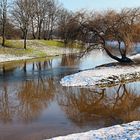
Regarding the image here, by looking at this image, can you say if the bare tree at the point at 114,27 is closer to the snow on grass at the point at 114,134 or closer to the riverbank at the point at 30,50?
the riverbank at the point at 30,50

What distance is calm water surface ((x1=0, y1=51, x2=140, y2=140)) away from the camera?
12267mm

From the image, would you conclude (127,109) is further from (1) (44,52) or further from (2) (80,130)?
(1) (44,52)

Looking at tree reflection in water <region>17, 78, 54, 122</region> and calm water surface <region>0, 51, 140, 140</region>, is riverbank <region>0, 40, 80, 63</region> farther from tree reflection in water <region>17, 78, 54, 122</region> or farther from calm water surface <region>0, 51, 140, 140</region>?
calm water surface <region>0, 51, 140, 140</region>

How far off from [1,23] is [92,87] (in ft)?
129

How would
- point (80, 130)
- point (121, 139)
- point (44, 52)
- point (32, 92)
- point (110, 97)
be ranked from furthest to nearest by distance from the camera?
point (44, 52)
point (32, 92)
point (110, 97)
point (80, 130)
point (121, 139)

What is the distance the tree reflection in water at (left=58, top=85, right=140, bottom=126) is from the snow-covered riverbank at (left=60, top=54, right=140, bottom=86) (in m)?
1.47

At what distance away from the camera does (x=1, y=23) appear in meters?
56.2

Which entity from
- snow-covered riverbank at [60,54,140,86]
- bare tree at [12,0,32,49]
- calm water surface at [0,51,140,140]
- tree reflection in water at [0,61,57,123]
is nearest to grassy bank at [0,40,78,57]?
bare tree at [12,0,32,49]

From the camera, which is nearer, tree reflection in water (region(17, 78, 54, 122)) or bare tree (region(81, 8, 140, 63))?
tree reflection in water (region(17, 78, 54, 122))

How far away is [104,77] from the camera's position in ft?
72.6

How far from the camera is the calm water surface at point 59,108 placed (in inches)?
483

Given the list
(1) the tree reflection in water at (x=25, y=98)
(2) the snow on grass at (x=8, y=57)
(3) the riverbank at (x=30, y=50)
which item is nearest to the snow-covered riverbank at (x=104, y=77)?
(1) the tree reflection in water at (x=25, y=98)

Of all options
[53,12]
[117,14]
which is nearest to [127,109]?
[117,14]

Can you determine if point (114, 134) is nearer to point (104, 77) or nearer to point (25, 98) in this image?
point (25, 98)
